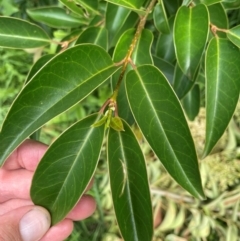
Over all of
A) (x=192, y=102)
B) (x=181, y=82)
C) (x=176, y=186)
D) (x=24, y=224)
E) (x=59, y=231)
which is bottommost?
(x=176, y=186)

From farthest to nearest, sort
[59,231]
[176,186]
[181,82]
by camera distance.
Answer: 1. [176,186]
2. [59,231]
3. [181,82]

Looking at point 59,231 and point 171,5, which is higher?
point 171,5

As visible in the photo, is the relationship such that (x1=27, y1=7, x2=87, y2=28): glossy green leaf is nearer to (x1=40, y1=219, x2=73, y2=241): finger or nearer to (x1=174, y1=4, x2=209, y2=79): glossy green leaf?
(x1=174, y1=4, x2=209, y2=79): glossy green leaf

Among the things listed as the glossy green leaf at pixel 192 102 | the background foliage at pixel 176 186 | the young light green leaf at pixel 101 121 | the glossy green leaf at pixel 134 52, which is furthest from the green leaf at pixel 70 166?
the background foliage at pixel 176 186

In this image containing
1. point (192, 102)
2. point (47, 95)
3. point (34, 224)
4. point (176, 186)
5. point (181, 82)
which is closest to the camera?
point (47, 95)

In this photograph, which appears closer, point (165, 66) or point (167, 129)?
point (167, 129)

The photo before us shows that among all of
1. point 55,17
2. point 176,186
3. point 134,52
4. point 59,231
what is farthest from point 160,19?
point 176,186

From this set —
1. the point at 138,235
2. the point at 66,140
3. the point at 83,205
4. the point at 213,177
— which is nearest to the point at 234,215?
the point at 213,177

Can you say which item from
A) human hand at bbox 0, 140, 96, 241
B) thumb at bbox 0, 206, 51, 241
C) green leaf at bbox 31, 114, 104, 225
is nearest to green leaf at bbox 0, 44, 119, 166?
green leaf at bbox 31, 114, 104, 225

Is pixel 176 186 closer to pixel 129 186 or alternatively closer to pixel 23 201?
pixel 23 201
